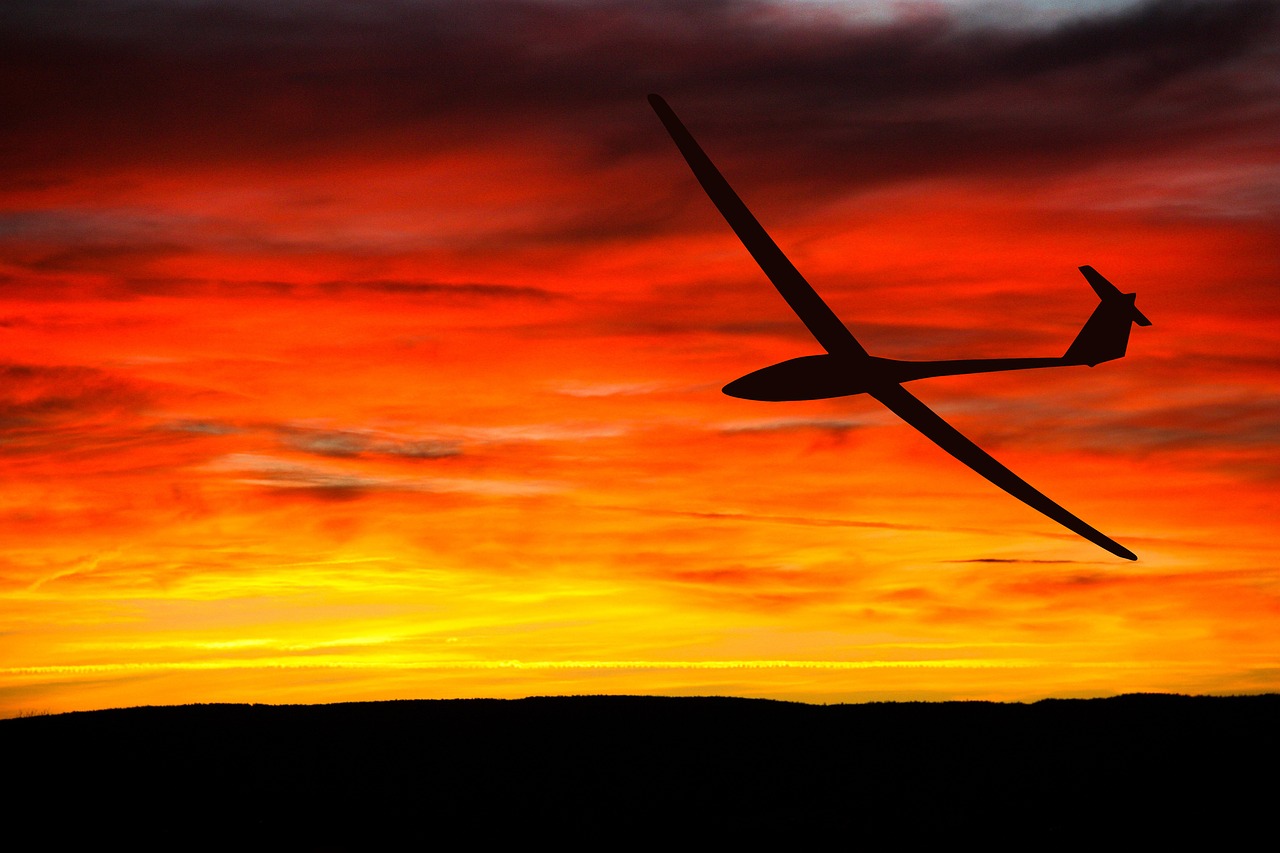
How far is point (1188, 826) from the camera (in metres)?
25.1

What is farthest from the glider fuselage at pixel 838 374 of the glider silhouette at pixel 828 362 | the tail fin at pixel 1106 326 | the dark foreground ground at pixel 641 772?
the dark foreground ground at pixel 641 772

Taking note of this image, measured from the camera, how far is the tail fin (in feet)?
95.0

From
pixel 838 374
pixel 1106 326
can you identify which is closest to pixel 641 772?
pixel 838 374

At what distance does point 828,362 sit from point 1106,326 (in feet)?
24.4

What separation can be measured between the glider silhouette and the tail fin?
0.02 m

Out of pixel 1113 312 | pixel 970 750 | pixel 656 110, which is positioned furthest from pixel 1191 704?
pixel 656 110

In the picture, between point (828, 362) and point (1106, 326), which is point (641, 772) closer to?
point (828, 362)

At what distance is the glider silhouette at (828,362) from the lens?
25.0m

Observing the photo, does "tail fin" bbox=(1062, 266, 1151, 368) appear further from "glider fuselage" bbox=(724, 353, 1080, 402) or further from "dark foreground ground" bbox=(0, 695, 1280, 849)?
"dark foreground ground" bbox=(0, 695, 1280, 849)

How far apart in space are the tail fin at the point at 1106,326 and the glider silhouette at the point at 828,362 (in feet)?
0.07

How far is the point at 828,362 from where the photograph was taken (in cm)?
2598

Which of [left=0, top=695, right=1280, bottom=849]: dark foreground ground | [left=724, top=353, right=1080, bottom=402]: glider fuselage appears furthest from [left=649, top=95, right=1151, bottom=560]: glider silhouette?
[left=0, top=695, right=1280, bottom=849]: dark foreground ground

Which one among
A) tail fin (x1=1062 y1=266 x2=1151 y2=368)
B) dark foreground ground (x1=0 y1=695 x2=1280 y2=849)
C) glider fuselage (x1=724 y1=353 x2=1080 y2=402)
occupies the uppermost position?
tail fin (x1=1062 y1=266 x2=1151 y2=368)

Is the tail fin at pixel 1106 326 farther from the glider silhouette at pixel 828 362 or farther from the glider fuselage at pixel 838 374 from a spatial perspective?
the glider fuselage at pixel 838 374
